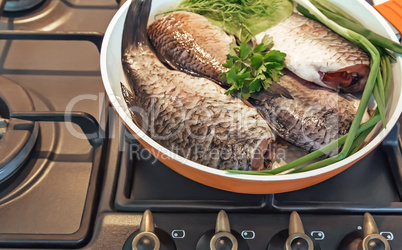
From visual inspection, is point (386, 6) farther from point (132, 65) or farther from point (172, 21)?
point (132, 65)

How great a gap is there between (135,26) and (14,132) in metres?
0.39

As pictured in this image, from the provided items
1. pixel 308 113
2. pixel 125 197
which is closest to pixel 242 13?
pixel 308 113

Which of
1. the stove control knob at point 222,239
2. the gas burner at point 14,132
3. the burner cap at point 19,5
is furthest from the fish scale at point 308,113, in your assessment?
the burner cap at point 19,5

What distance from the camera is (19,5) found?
111cm

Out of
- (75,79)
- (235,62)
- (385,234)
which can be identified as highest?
(235,62)

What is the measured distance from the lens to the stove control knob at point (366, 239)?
61cm

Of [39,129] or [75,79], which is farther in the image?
[75,79]

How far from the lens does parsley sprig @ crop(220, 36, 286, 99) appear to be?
82 cm

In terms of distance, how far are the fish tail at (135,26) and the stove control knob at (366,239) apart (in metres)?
0.66

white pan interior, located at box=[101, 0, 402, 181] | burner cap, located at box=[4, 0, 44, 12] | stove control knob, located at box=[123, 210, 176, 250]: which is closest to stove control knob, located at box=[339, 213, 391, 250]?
white pan interior, located at box=[101, 0, 402, 181]

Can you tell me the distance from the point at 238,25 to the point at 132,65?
349 mm

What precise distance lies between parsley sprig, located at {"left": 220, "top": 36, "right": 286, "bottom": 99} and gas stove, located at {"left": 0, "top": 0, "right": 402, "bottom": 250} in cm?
25

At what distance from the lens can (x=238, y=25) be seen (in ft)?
3.35

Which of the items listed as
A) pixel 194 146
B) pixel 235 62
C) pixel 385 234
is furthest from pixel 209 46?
pixel 385 234
